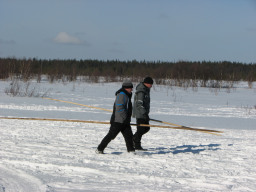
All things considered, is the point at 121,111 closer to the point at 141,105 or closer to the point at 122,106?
the point at 122,106

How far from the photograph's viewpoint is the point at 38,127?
34.4ft

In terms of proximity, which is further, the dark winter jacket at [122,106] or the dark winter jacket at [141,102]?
the dark winter jacket at [141,102]

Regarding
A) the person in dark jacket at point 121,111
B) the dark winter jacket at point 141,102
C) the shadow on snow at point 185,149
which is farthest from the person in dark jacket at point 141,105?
the person in dark jacket at point 121,111

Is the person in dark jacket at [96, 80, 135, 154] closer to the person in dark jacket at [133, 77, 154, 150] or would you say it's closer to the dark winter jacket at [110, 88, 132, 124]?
the dark winter jacket at [110, 88, 132, 124]

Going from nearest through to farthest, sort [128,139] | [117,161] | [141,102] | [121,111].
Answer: [117,161]
[121,111]
[128,139]
[141,102]

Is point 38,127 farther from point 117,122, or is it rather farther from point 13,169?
point 13,169

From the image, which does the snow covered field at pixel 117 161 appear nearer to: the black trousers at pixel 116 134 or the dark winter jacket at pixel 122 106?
the black trousers at pixel 116 134

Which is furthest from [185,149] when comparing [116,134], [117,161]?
[117,161]

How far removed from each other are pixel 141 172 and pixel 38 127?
529cm

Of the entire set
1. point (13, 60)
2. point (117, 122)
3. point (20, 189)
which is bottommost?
point (20, 189)

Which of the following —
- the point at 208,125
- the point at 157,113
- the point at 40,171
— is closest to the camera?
the point at 40,171

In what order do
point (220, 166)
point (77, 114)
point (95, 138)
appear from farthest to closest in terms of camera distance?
point (77, 114) < point (95, 138) < point (220, 166)

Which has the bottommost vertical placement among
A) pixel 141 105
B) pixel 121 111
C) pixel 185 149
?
pixel 185 149

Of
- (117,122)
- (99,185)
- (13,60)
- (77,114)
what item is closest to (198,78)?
(13,60)
